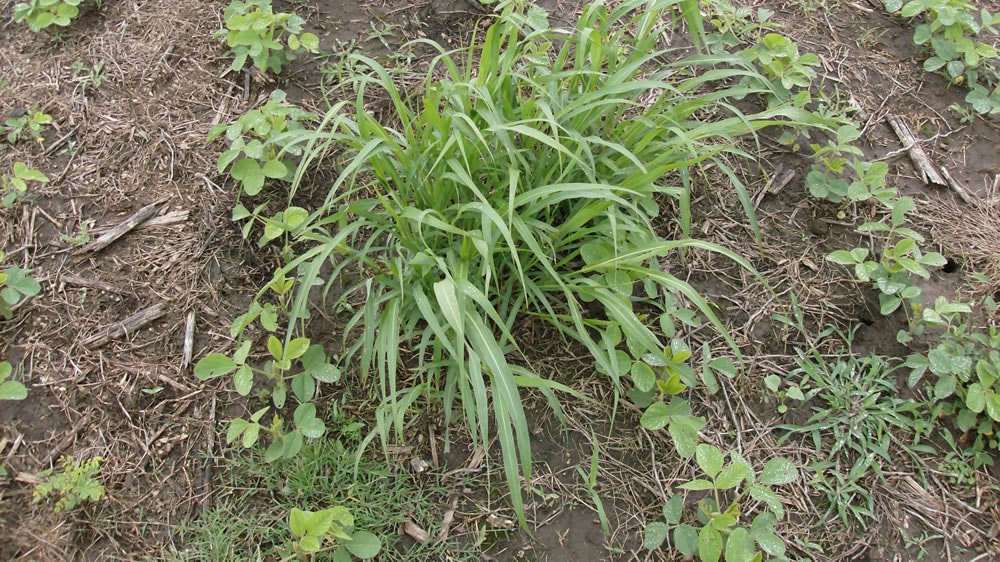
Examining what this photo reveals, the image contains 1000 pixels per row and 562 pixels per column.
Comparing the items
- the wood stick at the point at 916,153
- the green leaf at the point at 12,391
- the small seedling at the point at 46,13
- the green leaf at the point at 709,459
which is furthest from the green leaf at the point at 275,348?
the wood stick at the point at 916,153

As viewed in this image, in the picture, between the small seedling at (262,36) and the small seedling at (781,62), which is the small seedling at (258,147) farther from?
the small seedling at (781,62)

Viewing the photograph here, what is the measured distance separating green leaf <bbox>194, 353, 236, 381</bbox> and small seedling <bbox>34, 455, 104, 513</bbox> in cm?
33

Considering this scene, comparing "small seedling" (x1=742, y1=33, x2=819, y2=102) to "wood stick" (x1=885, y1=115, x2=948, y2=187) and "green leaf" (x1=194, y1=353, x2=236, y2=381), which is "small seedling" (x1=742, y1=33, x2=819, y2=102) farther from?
"green leaf" (x1=194, y1=353, x2=236, y2=381)

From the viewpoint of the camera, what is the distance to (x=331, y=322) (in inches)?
72.0

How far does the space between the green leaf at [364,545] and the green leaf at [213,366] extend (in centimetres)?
50

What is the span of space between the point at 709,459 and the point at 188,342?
134 centimetres

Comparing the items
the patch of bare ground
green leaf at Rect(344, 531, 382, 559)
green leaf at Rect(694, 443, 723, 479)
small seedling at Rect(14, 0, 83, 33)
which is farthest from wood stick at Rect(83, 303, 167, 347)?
green leaf at Rect(694, 443, 723, 479)

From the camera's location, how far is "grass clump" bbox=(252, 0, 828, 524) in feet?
5.09

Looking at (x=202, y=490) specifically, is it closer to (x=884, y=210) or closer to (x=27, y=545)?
(x=27, y=545)

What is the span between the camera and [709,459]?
1.53 m

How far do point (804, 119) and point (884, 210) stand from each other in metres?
0.44

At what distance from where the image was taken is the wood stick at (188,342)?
1.78 m

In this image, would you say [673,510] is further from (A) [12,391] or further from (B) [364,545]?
(A) [12,391]

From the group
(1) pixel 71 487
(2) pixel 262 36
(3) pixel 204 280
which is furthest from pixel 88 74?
(1) pixel 71 487
